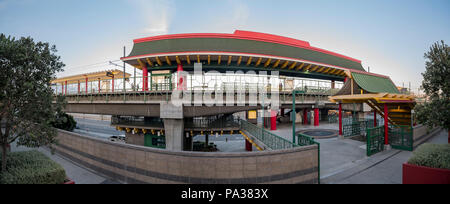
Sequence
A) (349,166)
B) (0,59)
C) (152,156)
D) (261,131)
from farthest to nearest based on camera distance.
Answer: (261,131) → (349,166) → (152,156) → (0,59)

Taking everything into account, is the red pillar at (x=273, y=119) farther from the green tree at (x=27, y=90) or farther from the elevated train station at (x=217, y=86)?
the green tree at (x=27, y=90)

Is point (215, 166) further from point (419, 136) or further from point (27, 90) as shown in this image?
point (419, 136)

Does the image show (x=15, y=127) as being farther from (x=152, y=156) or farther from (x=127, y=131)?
(x=127, y=131)

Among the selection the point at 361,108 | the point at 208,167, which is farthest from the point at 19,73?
the point at 361,108

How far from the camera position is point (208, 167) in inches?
275

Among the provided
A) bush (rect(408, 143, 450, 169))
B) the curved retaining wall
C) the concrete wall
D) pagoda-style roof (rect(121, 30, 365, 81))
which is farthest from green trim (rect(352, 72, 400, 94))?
the curved retaining wall

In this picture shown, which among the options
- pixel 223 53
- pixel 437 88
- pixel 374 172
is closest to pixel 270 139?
pixel 374 172

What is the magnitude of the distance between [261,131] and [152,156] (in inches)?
308

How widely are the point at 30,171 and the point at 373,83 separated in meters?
21.7

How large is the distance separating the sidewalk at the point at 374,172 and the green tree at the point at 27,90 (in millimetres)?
12547

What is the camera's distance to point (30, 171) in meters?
6.29

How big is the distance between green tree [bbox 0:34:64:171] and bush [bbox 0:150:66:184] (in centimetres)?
60

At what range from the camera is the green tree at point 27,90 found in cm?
575

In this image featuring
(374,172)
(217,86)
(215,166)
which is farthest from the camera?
(217,86)
